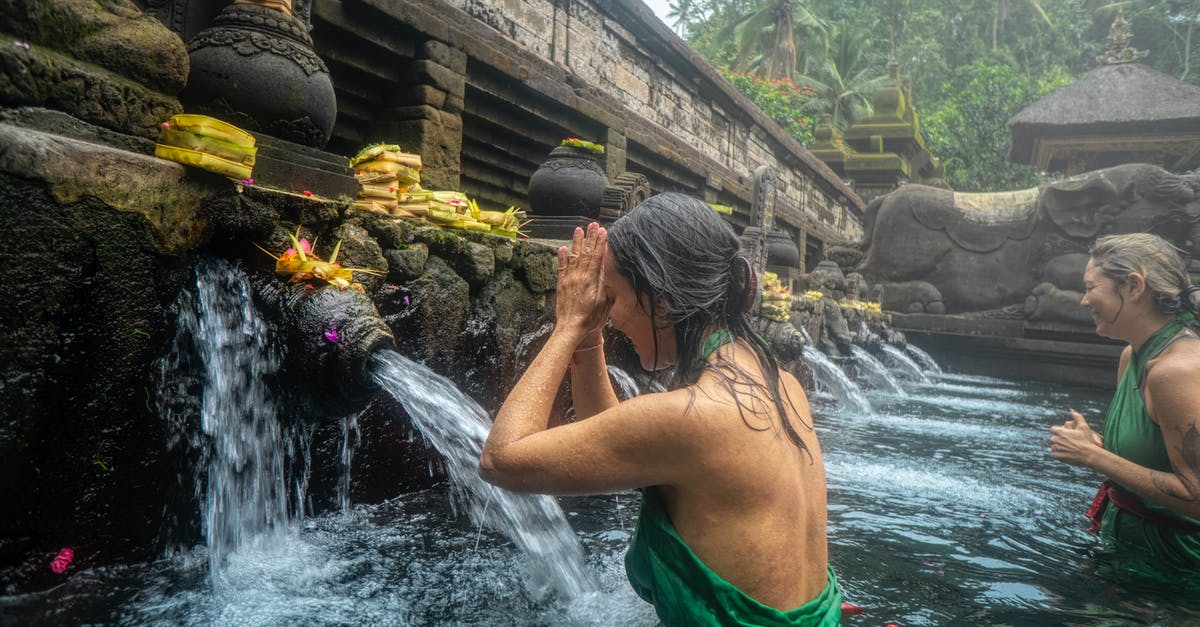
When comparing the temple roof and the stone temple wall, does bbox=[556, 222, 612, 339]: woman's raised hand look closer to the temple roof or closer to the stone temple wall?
the stone temple wall

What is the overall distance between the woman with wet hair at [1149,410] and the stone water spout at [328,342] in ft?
8.15

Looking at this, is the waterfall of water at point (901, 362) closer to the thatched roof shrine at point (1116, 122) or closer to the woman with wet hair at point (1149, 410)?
the woman with wet hair at point (1149, 410)

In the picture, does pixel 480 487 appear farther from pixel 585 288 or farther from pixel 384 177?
pixel 384 177

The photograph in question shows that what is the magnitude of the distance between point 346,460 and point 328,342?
0.94 m

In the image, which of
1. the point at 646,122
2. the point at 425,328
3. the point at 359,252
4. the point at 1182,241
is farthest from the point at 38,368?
the point at 1182,241

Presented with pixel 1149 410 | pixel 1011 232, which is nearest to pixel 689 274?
pixel 1149 410

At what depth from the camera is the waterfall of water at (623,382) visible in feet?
15.9

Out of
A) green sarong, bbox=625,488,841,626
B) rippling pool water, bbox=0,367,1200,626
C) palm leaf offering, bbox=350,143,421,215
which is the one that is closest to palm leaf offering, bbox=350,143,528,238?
palm leaf offering, bbox=350,143,421,215

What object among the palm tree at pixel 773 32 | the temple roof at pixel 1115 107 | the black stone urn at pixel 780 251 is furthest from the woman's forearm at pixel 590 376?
the palm tree at pixel 773 32

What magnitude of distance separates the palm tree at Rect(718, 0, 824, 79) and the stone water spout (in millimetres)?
27706

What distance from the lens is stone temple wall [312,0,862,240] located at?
18.5 feet

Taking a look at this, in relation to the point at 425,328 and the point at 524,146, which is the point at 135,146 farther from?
the point at 524,146

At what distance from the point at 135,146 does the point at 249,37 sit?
0.81 m

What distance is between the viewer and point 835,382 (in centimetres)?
812
